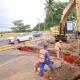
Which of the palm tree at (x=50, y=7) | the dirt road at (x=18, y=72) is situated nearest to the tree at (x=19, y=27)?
the palm tree at (x=50, y=7)

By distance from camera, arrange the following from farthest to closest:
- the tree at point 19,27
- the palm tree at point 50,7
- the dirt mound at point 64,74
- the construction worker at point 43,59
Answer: the tree at point 19,27 → the palm tree at point 50,7 → the construction worker at point 43,59 → the dirt mound at point 64,74

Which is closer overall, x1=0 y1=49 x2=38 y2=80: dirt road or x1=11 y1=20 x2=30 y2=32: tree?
x1=0 y1=49 x2=38 y2=80: dirt road

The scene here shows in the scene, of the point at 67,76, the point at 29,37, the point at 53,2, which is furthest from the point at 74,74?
the point at 53,2

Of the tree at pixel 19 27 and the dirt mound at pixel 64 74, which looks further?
the tree at pixel 19 27

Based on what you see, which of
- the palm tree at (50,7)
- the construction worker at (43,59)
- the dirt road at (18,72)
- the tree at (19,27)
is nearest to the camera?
the construction worker at (43,59)

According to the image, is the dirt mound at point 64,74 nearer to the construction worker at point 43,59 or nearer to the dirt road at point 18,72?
the construction worker at point 43,59

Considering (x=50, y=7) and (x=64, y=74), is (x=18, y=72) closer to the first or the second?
(x=64, y=74)

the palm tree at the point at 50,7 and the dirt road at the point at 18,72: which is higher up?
the palm tree at the point at 50,7

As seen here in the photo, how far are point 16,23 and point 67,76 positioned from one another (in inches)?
4479

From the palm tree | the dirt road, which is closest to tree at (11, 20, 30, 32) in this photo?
the palm tree

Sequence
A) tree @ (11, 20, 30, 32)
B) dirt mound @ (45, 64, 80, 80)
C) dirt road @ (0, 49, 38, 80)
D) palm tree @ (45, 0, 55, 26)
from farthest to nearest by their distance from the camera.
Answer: tree @ (11, 20, 30, 32) < palm tree @ (45, 0, 55, 26) < dirt road @ (0, 49, 38, 80) < dirt mound @ (45, 64, 80, 80)

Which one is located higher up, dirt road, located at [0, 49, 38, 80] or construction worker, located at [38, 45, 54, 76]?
construction worker, located at [38, 45, 54, 76]

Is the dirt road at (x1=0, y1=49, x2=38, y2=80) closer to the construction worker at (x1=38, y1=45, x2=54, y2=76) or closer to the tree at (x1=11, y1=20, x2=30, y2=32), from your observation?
the construction worker at (x1=38, y1=45, x2=54, y2=76)

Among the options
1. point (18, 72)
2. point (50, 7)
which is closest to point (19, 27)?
point (50, 7)
